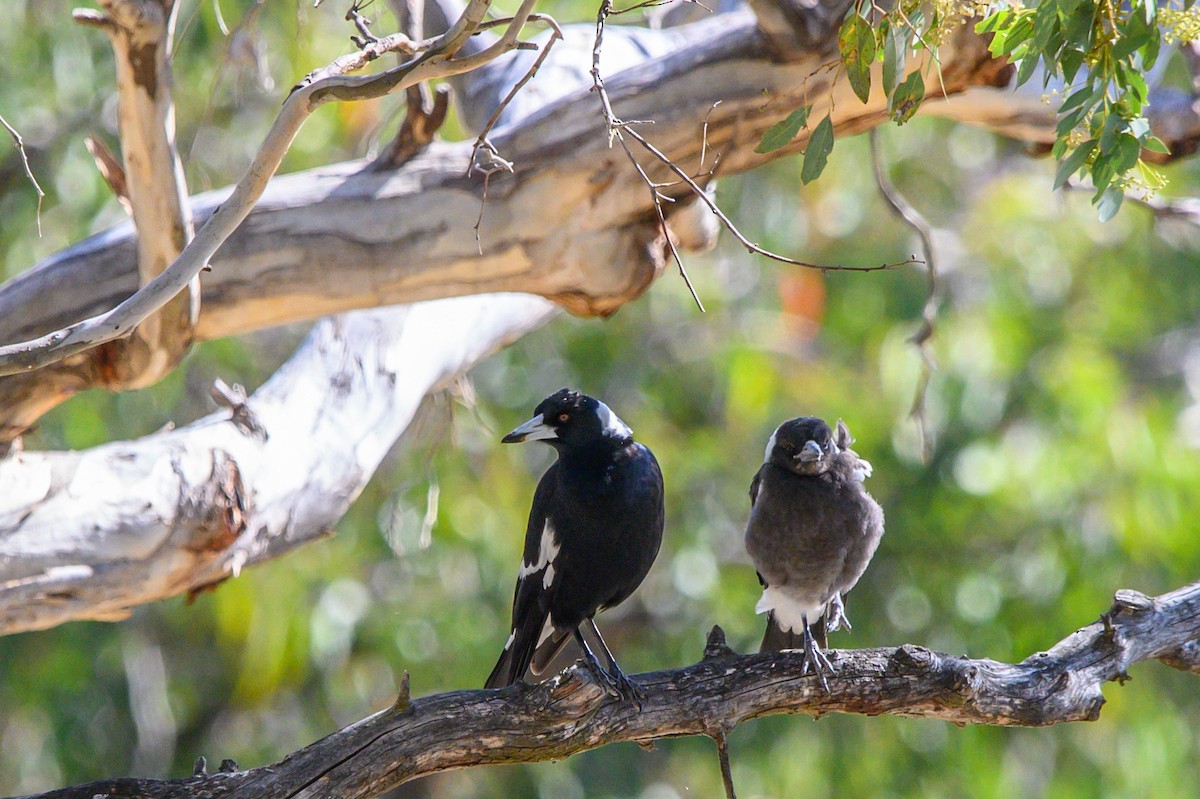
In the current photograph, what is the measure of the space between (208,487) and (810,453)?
1789mm

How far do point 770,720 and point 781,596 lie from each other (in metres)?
4.94

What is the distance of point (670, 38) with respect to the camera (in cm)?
500

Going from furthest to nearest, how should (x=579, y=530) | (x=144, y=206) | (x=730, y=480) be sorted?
(x=730, y=480)
(x=579, y=530)
(x=144, y=206)

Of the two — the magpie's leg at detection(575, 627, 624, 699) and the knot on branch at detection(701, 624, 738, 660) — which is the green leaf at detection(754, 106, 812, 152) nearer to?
the knot on branch at detection(701, 624, 738, 660)

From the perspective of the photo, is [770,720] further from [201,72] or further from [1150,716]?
[201,72]

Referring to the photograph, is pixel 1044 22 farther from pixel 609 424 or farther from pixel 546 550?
pixel 546 550

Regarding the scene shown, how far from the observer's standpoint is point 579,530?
366cm

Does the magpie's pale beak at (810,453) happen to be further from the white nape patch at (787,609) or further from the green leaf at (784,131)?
the green leaf at (784,131)

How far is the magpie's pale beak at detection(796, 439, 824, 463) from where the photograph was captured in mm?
3504

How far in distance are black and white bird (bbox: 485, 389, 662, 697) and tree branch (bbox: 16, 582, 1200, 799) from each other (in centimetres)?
56

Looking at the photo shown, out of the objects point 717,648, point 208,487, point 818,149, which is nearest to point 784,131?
→ point 818,149

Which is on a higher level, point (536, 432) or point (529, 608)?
point (536, 432)

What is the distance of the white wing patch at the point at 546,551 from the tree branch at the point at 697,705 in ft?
2.25

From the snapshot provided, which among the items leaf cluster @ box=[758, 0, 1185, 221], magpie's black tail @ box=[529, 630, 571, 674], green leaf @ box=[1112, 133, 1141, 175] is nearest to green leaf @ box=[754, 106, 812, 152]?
leaf cluster @ box=[758, 0, 1185, 221]
